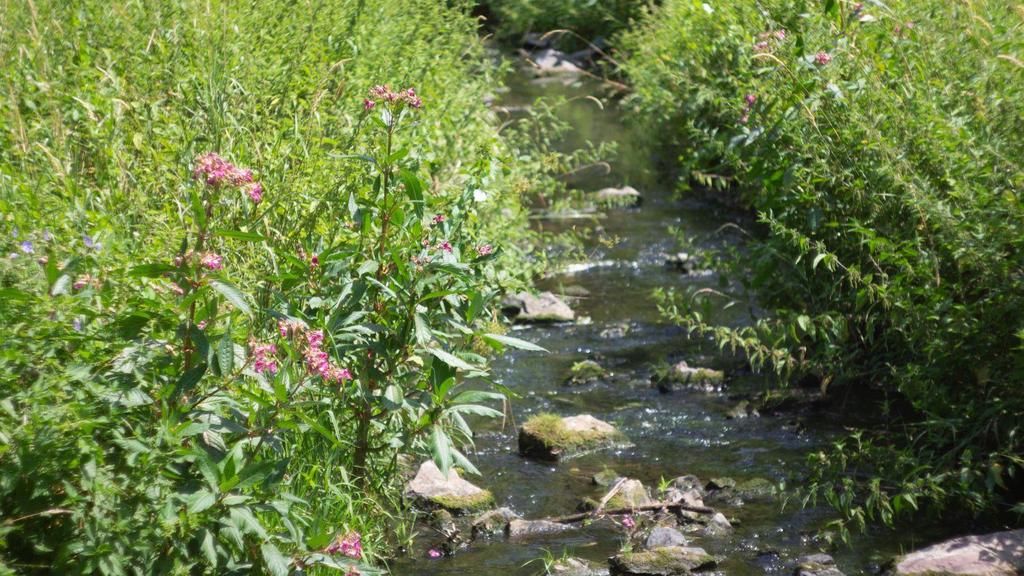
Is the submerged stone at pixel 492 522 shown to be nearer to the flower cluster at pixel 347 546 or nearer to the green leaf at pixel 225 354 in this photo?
the flower cluster at pixel 347 546

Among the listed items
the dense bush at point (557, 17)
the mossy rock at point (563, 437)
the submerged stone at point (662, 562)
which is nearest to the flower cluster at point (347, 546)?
the submerged stone at point (662, 562)

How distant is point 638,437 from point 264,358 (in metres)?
3.54

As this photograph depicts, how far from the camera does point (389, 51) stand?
728cm

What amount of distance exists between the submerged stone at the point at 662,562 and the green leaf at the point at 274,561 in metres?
1.89

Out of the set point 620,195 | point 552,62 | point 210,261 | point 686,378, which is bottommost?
point 210,261

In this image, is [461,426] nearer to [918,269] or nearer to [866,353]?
[918,269]

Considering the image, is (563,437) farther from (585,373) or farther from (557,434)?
(585,373)

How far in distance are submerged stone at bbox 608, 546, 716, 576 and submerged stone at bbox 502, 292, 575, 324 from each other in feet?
12.4

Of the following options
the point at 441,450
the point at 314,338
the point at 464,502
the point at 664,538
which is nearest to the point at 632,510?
the point at 664,538

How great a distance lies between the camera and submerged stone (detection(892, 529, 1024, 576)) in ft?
14.3

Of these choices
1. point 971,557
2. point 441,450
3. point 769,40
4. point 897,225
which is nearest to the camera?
point 441,450

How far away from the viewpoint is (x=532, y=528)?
512 cm

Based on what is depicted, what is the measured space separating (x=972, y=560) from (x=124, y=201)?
3.66 m

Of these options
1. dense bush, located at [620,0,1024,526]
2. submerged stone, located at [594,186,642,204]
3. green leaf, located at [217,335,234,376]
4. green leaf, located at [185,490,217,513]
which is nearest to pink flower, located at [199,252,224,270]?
green leaf, located at [217,335,234,376]
